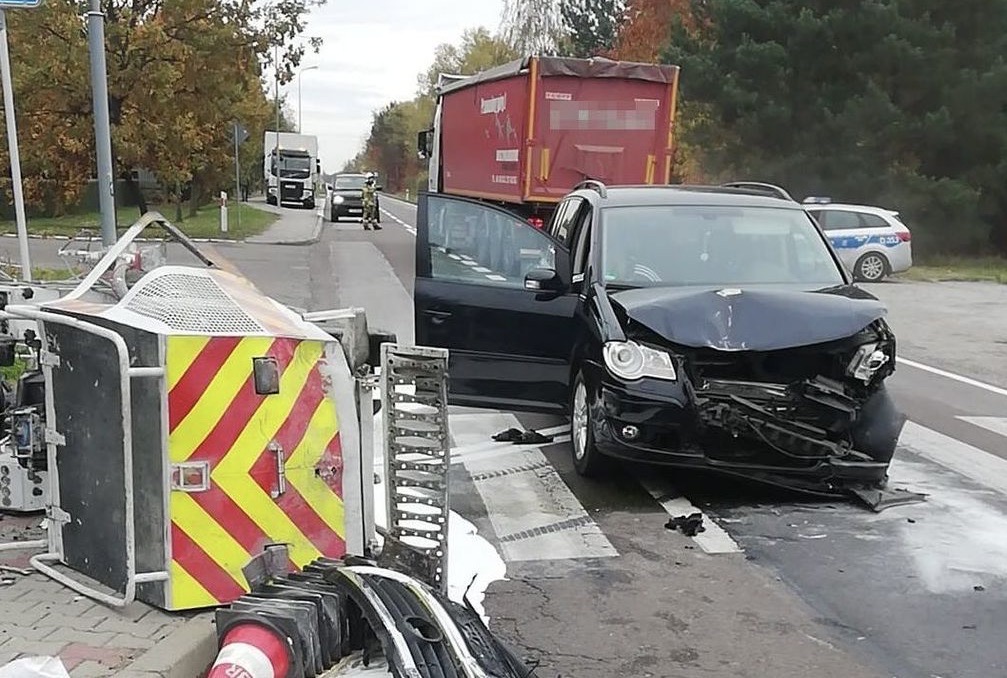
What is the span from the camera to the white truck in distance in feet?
168

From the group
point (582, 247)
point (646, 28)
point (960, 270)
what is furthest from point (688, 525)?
point (646, 28)

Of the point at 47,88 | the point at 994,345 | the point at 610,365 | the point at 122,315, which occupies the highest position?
the point at 47,88

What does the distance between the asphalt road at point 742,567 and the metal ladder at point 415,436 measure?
0.60 meters

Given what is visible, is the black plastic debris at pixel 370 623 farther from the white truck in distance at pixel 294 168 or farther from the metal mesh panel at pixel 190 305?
the white truck in distance at pixel 294 168

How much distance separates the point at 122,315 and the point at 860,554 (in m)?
3.59

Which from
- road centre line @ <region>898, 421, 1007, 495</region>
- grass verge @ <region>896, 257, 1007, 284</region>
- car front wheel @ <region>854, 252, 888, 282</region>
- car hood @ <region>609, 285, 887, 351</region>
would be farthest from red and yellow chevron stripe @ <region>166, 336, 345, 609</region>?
grass verge @ <region>896, 257, 1007, 284</region>

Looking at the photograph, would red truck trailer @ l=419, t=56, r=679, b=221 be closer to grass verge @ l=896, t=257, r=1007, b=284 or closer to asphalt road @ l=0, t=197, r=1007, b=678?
asphalt road @ l=0, t=197, r=1007, b=678

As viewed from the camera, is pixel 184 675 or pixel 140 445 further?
pixel 140 445

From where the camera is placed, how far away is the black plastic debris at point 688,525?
18.3 feet

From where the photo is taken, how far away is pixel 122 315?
405 centimetres

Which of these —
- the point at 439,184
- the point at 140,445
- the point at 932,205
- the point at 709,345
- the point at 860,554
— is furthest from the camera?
the point at 932,205

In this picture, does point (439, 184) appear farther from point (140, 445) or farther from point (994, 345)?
point (140, 445)

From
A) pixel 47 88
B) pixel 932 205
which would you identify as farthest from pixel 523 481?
pixel 932 205

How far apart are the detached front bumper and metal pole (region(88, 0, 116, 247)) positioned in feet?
19.3
